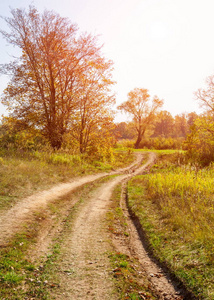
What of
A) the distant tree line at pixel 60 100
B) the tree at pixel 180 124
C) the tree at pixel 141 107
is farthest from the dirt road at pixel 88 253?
the tree at pixel 180 124

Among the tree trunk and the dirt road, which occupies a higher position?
the tree trunk

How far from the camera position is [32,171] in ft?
41.7

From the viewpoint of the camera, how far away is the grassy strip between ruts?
4.75m

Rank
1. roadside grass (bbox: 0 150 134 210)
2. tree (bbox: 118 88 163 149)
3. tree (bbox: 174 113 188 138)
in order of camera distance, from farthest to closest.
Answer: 1. tree (bbox: 174 113 188 138)
2. tree (bbox: 118 88 163 149)
3. roadside grass (bbox: 0 150 134 210)

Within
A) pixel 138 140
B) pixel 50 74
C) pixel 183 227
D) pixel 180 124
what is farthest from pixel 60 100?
pixel 180 124

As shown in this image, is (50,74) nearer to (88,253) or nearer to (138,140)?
(88,253)

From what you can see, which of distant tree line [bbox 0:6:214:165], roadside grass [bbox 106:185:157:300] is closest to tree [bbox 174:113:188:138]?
distant tree line [bbox 0:6:214:165]

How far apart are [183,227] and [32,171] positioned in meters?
8.88

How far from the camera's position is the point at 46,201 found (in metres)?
9.73

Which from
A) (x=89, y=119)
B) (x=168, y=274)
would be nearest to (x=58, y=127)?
(x=89, y=119)

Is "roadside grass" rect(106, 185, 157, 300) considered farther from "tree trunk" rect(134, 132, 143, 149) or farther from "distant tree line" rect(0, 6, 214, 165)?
"tree trunk" rect(134, 132, 143, 149)

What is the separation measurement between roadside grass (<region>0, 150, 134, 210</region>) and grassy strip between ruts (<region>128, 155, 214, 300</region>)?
4851mm

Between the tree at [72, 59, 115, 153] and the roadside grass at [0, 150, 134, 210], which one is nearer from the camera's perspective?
the roadside grass at [0, 150, 134, 210]

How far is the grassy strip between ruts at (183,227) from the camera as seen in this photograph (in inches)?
187
